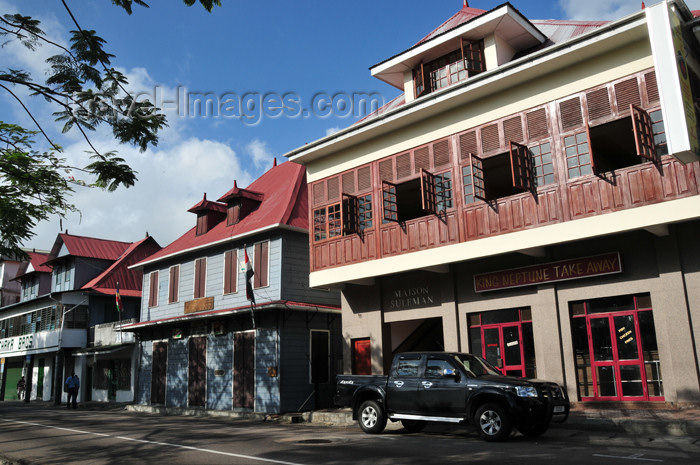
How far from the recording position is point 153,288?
29438 millimetres

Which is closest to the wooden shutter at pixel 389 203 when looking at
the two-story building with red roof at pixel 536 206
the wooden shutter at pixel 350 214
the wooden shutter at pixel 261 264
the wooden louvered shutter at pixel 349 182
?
the two-story building with red roof at pixel 536 206

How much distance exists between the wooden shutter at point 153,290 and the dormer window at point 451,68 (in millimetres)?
16893

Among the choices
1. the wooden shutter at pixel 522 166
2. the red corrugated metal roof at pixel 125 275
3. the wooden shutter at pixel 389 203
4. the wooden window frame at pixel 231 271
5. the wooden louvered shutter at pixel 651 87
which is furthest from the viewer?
the red corrugated metal roof at pixel 125 275

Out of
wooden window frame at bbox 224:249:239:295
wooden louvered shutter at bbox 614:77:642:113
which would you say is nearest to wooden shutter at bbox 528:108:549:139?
wooden louvered shutter at bbox 614:77:642:113

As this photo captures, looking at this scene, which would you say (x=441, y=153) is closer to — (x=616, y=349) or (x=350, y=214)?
(x=350, y=214)

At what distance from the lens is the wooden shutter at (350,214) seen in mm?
19391

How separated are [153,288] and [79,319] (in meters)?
10.6

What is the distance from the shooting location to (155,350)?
28.1 metres

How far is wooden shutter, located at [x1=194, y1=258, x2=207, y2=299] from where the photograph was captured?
26.5 meters

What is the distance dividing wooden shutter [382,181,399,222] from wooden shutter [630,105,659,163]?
735 centimetres

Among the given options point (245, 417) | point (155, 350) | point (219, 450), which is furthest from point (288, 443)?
point (155, 350)

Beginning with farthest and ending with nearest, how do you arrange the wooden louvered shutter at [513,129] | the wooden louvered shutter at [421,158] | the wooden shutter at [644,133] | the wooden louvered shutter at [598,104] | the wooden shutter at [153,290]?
the wooden shutter at [153,290] → the wooden louvered shutter at [421,158] → the wooden louvered shutter at [513,129] → the wooden louvered shutter at [598,104] → the wooden shutter at [644,133]

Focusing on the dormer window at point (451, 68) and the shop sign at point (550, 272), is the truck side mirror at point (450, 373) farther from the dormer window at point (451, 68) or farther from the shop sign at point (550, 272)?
the dormer window at point (451, 68)

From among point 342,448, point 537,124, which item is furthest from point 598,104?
point 342,448
